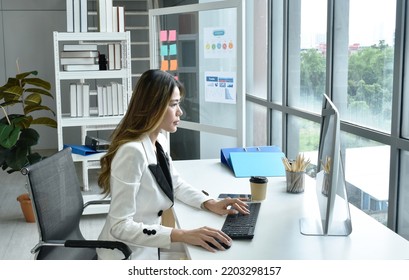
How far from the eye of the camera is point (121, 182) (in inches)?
68.1

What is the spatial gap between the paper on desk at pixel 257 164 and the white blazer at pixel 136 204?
72cm

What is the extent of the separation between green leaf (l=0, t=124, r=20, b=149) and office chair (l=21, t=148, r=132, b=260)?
1.84 m

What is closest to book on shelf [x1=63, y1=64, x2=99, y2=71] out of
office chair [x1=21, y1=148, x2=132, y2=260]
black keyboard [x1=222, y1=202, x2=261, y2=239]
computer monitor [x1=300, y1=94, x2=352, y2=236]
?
office chair [x1=21, y1=148, x2=132, y2=260]

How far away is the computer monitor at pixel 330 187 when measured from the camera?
152 centimetres

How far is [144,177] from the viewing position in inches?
72.0

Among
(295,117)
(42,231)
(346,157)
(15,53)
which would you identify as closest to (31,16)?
(15,53)

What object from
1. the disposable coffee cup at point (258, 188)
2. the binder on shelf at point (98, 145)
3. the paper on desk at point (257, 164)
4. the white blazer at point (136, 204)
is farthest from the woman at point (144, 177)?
the binder on shelf at point (98, 145)

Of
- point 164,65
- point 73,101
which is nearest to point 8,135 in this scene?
point 73,101

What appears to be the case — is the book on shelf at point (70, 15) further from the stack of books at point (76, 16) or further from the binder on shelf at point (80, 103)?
the binder on shelf at point (80, 103)

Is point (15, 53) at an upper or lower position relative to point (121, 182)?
upper

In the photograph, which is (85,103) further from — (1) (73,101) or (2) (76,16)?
(2) (76,16)

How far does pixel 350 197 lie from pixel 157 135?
1.53 metres

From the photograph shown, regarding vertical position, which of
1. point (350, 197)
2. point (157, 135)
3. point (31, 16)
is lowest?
point (350, 197)
